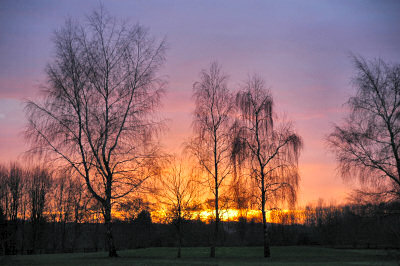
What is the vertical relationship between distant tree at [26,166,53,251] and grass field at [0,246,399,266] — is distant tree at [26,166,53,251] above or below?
above

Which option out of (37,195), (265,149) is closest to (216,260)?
(265,149)

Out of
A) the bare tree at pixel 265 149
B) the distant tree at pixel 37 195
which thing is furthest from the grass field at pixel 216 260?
the distant tree at pixel 37 195

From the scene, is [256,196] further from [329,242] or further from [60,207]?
[60,207]

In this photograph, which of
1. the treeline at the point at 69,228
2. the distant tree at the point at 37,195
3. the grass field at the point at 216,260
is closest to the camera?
the grass field at the point at 216,260

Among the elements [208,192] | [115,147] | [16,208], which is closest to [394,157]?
[208,192]

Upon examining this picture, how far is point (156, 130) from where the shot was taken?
25547 millimetres

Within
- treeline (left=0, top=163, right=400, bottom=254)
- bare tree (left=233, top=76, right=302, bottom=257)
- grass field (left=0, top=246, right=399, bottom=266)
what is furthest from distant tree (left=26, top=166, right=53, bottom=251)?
bare tree (left=233, top=76, right=302, bottom=257)

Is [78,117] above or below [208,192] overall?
above

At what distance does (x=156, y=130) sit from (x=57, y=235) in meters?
57.8

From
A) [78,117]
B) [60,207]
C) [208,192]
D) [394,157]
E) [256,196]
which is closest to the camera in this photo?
[394,157]

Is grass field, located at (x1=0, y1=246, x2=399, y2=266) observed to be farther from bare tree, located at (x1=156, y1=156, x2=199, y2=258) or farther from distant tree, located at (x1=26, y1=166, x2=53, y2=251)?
distant tree, located at (x1=26, y1=166, x2=53, y2=251)

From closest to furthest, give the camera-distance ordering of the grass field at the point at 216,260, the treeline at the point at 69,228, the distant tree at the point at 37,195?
the grass field at the point at 216,260
the treeline at the point at 69,228
the distant tree at the point at 37,195

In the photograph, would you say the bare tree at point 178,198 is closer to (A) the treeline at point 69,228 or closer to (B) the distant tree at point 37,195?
(A) the treeline at point 69,228

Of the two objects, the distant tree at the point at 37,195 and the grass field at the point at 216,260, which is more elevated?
the distant tree at the point at 37,195
